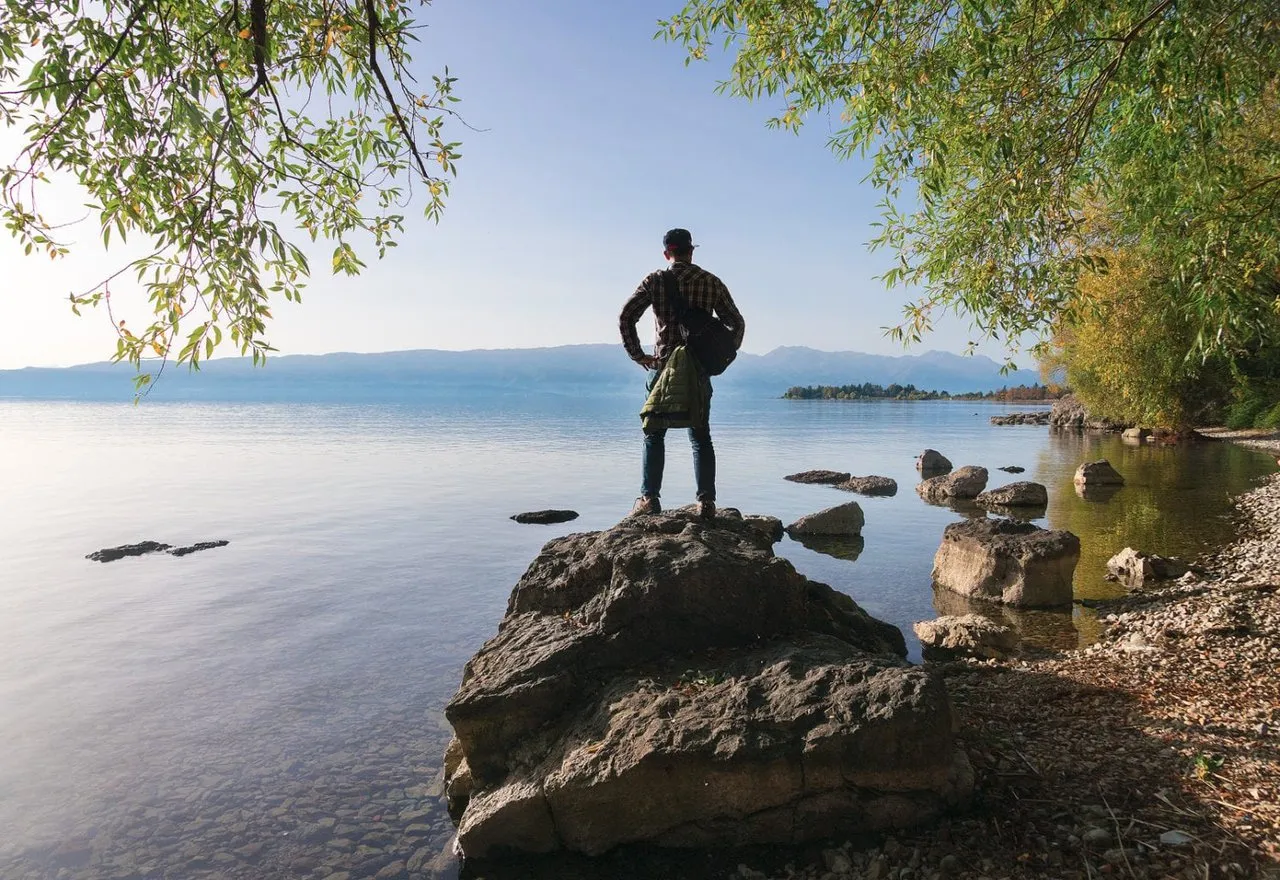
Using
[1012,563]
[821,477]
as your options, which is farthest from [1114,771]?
[821,477]

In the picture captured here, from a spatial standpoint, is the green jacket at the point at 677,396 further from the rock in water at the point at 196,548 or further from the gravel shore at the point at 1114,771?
the rock in water at the point at 196,548

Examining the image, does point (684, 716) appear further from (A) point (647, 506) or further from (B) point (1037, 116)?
(B) point (1037, 116)

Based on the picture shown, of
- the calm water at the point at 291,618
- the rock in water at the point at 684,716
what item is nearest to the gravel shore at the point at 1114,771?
the rock in water at the point at 684,716

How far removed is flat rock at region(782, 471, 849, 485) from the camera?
32.7 meters

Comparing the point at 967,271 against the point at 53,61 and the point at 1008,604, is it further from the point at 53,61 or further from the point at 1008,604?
the point at 53,61

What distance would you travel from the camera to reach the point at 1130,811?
5062 mm

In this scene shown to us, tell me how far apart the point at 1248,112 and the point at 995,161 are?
9.95 metres

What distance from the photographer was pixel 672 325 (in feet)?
27.1

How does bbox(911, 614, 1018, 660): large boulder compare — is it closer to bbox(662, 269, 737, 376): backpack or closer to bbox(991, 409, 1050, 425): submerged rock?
bbox(662, 269, 737, 376): backpack

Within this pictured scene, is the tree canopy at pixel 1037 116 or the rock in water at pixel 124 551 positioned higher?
the tree canopy at pixel 1037 116

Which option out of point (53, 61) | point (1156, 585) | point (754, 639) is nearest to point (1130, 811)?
point (754, 639)

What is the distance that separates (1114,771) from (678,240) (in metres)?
6.03

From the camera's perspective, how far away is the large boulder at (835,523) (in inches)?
821

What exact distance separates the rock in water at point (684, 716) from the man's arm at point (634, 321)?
202 centimetres
